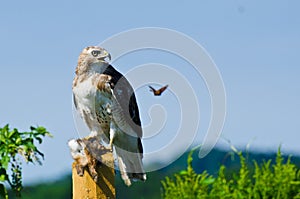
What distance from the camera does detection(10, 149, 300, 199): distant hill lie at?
5062mm

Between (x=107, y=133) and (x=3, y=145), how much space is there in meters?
0.71

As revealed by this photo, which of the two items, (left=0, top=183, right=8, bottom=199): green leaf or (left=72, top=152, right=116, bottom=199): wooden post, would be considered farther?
(left=0, top=183, right=8, bottom=199): green leaf

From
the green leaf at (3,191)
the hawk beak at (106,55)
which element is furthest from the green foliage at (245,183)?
the green leaf at (3,191)

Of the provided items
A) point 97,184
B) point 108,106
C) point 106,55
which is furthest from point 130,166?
point 97,184

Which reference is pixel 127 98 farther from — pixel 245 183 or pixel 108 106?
pixel 245 183

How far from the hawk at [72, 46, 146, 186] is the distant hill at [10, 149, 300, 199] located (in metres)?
0.19

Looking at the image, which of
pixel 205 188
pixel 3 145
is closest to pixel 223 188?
pixel 205 188

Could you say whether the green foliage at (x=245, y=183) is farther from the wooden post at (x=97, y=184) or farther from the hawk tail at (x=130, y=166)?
the wooden post at (x=97, y=184)

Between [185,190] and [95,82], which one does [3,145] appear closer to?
[95,82]

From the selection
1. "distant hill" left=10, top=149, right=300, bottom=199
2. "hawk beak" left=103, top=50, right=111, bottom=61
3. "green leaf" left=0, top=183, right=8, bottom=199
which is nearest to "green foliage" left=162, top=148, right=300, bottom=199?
"distant hill" left=10, top=149, right=300, bottom=199

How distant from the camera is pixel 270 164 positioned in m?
4.73

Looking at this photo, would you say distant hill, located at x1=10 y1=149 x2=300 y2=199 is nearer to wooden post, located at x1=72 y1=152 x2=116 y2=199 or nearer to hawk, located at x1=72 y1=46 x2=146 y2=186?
hawk, located at x1=72 y1=46 x2=146 y2=186

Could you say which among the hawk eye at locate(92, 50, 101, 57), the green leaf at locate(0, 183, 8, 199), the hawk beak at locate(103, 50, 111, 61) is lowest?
the green leaf at locate(0, 183, 8, 199)

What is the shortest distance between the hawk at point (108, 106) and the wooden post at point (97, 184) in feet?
2.18
